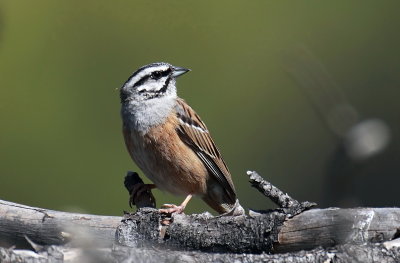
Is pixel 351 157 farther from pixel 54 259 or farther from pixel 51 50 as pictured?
pixel 51 50

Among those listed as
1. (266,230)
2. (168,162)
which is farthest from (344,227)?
(168,162)

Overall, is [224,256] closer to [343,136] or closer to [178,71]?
[343,136]

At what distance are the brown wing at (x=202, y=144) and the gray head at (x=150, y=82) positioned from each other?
0.14 m

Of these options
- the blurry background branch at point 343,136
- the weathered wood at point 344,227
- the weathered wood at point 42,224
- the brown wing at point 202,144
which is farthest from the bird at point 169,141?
the blurry background branch at point 343,136

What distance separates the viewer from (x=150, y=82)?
12.5 ft

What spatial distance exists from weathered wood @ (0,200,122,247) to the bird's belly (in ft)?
2.75

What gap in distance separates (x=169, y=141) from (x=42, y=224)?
41.7 inches

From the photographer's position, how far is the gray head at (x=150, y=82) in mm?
3761

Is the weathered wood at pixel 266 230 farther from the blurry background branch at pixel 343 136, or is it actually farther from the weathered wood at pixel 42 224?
the blurry background branch at pixel 343 136

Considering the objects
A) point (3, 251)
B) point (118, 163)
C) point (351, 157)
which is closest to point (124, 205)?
point (118, 163)

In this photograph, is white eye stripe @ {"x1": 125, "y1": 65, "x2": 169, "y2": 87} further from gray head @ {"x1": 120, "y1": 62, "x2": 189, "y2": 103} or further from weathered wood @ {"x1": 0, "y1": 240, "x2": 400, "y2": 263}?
weathered wood @ {"x1": 0, "y1": 240, "x2": 400, "y2": 263}

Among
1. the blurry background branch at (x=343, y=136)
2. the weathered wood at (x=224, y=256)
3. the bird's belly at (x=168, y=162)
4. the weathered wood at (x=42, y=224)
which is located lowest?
the blurry background branch at (x=343, y=136)

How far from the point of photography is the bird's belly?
3.60m

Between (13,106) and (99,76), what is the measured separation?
0.55 meters
